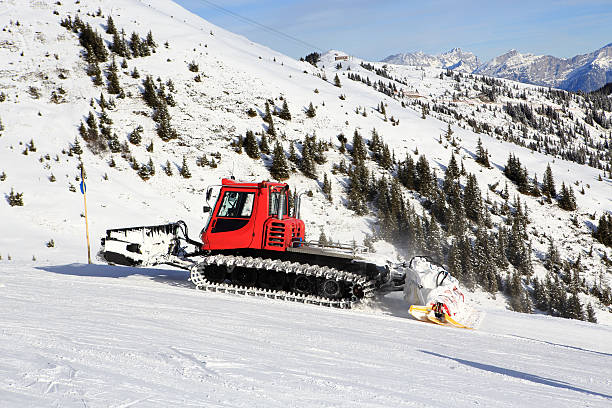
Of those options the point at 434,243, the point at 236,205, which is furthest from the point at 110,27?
the point at 236,205

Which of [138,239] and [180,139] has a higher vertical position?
[180,139]

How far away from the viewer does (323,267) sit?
10328 mm

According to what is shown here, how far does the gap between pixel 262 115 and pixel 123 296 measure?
32870 mm

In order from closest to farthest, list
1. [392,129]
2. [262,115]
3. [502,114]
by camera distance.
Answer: [262,115] < [392,129] < [502,114]

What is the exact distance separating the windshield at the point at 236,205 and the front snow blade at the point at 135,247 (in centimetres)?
202

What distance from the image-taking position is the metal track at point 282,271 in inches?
396

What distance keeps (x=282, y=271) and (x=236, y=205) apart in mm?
2112

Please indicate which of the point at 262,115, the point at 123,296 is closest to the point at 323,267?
the point at 123,296

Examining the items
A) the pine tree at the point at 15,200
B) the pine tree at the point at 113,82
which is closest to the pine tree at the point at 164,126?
the pine tree at the point at 113,82

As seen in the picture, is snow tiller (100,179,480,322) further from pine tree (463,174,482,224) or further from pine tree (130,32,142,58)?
pine tree (130,32,142,58)

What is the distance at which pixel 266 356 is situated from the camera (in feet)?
18.0

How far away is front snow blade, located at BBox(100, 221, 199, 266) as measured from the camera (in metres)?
11.0

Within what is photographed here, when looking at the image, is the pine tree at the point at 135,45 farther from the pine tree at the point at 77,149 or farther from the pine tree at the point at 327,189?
the pine tree at the point at 327,189

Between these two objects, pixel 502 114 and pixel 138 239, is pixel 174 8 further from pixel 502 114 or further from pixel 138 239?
pixel 502 114
